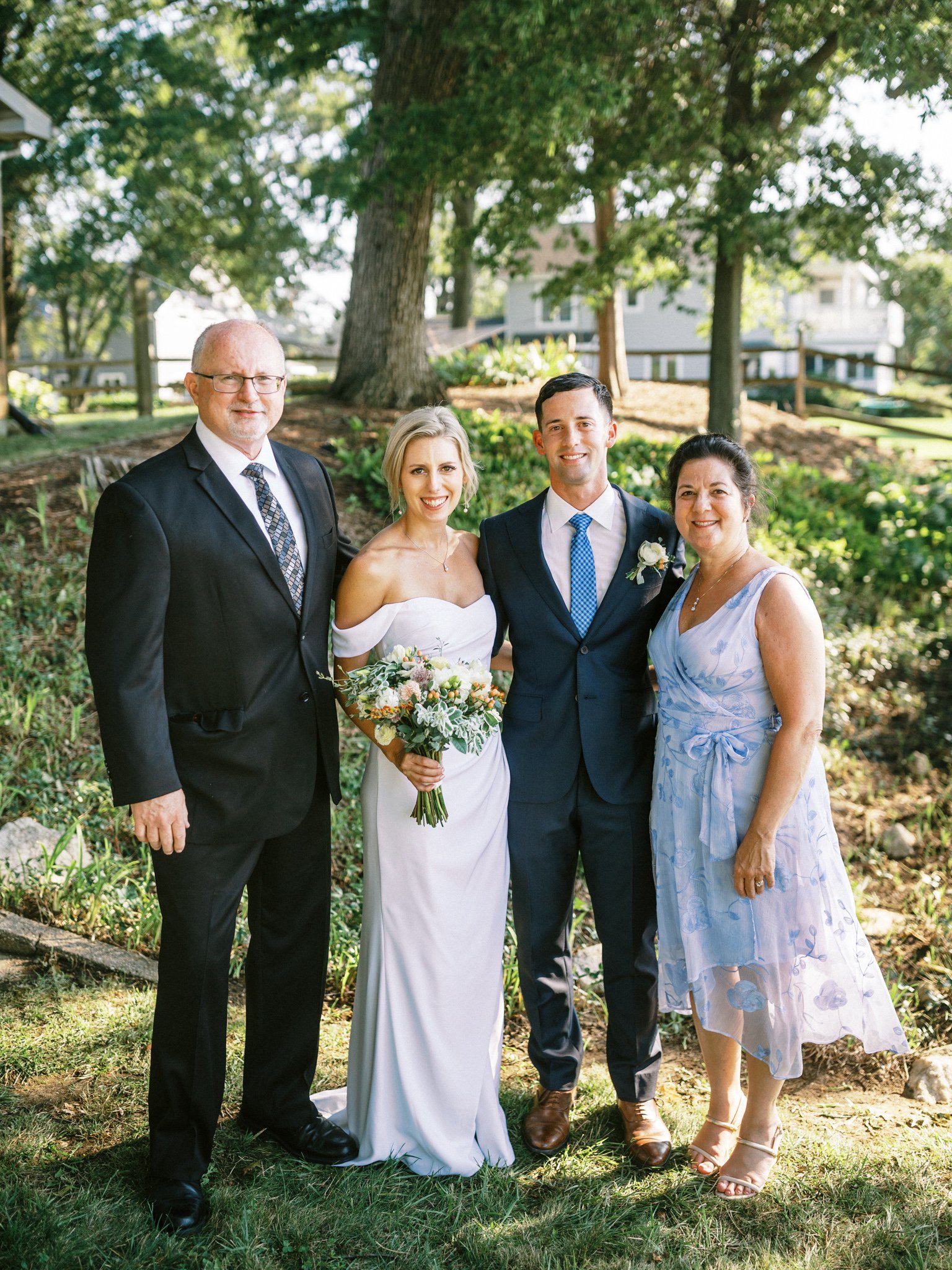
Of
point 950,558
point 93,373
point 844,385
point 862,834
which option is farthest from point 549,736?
point 93,373

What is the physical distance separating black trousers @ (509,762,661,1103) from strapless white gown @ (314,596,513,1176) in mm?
174

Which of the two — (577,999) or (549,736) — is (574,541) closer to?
(549,736)

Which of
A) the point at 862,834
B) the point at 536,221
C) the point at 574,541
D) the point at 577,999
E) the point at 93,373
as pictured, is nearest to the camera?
the point at 574,541

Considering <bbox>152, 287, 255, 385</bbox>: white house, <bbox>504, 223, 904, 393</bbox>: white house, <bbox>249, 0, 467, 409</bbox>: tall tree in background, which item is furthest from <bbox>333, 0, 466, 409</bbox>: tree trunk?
<bbox>152, 287, 255, 385</bbox>: white house

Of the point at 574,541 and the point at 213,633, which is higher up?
the point at 574,541

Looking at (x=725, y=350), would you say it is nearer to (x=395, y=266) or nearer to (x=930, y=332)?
(x=395, y=266)

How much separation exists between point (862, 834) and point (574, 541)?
12.6 ft

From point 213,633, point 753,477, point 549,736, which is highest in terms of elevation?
point 753,477

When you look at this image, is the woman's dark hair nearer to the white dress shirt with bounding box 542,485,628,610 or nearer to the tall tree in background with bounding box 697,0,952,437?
the white dress shirt with bounding box 542,485,628,610

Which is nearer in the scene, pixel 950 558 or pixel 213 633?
pixel 213 633

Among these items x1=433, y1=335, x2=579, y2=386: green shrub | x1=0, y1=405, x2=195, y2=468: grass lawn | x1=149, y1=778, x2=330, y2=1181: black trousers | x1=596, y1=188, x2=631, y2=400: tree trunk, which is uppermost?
x1=596, y1=188, x2=631, y2=400: tree trunk

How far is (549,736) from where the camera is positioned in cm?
358

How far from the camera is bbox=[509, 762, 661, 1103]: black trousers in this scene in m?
3.63

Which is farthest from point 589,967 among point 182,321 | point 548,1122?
point 182,321
